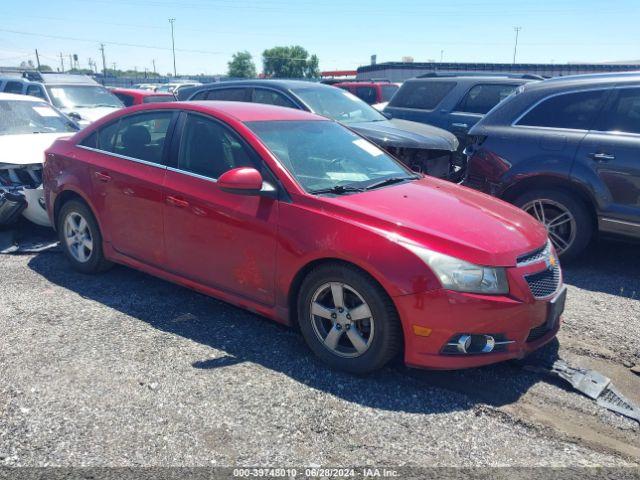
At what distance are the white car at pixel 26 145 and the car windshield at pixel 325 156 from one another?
3144mm

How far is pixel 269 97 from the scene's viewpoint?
805 centimetres

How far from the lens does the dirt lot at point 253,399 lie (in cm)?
281

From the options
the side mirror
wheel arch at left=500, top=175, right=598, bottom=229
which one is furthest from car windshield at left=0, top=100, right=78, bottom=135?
wheel arch at left=500, top=175, right=598, bottom=229

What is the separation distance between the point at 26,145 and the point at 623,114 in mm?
6578

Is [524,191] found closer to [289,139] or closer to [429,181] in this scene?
[429,181]

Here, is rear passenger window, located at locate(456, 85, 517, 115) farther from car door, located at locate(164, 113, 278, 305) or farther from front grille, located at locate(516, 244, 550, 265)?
car door, located at locate(164, 113, 278, 305)

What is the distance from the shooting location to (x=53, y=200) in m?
5.34

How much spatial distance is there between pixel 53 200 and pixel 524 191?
15.6 feet

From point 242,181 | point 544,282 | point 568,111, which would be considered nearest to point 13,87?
point 242,181

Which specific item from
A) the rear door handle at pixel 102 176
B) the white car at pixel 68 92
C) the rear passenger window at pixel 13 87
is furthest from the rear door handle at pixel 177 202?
the rear passenger window at pixel 13 87

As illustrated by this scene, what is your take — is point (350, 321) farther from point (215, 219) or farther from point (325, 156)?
point (325, 156)

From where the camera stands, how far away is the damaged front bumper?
579cm

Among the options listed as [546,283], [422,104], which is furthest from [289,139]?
[422,104]

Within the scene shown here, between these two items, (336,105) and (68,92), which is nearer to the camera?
(336,105)
